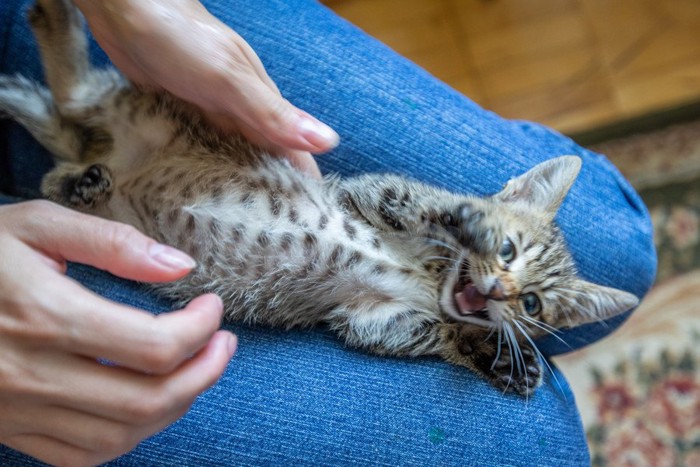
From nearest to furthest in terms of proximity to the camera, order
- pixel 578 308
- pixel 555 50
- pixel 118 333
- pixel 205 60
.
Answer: pixel 118 333, pixel 205 60, pixel 578 308, pixel 555 50

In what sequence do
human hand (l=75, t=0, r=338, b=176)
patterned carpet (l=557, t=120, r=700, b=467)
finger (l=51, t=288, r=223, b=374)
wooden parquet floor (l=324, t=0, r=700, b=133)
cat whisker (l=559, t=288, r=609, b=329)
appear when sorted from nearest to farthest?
finger (l=51, t=288, r=223, b=374)
human hand (l=75, t=0, r=338, b=176)
cat whisker (l=559, t=288, r=609, b=329)
patterned carpet (l=557, t=120, r=700, b=467)
wooden parquet floor (l=324, t=0, r=700, b=133)

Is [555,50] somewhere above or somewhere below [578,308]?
above

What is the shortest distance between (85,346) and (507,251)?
96 centimetres

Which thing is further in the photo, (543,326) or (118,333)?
(543,326)

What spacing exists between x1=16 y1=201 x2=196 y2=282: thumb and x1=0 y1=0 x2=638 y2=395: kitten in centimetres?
43

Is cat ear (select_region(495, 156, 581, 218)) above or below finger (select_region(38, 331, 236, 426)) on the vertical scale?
above

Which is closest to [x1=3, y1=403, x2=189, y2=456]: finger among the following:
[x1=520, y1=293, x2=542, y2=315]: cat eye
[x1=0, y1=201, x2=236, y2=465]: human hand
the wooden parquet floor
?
[x1=0, y1=201, x2=236, y2=465]: human hand

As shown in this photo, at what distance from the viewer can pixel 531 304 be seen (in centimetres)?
141

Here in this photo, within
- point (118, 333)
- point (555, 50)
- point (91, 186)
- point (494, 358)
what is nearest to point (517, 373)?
point (494, 358)

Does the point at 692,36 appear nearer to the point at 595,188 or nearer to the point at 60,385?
the point at 595,188

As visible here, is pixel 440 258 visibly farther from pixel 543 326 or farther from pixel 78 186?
pixel 78 186

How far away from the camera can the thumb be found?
2.81ft

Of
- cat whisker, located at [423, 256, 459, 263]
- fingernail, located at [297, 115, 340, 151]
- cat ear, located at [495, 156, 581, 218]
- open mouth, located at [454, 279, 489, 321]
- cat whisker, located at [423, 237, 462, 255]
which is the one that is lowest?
open mouth, located at [454, 279, 489, 321]

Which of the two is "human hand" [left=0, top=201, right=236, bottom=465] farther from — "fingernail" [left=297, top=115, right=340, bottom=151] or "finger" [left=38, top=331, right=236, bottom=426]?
"fingernail" [left=297, top=115, right=340, bottom=151]
